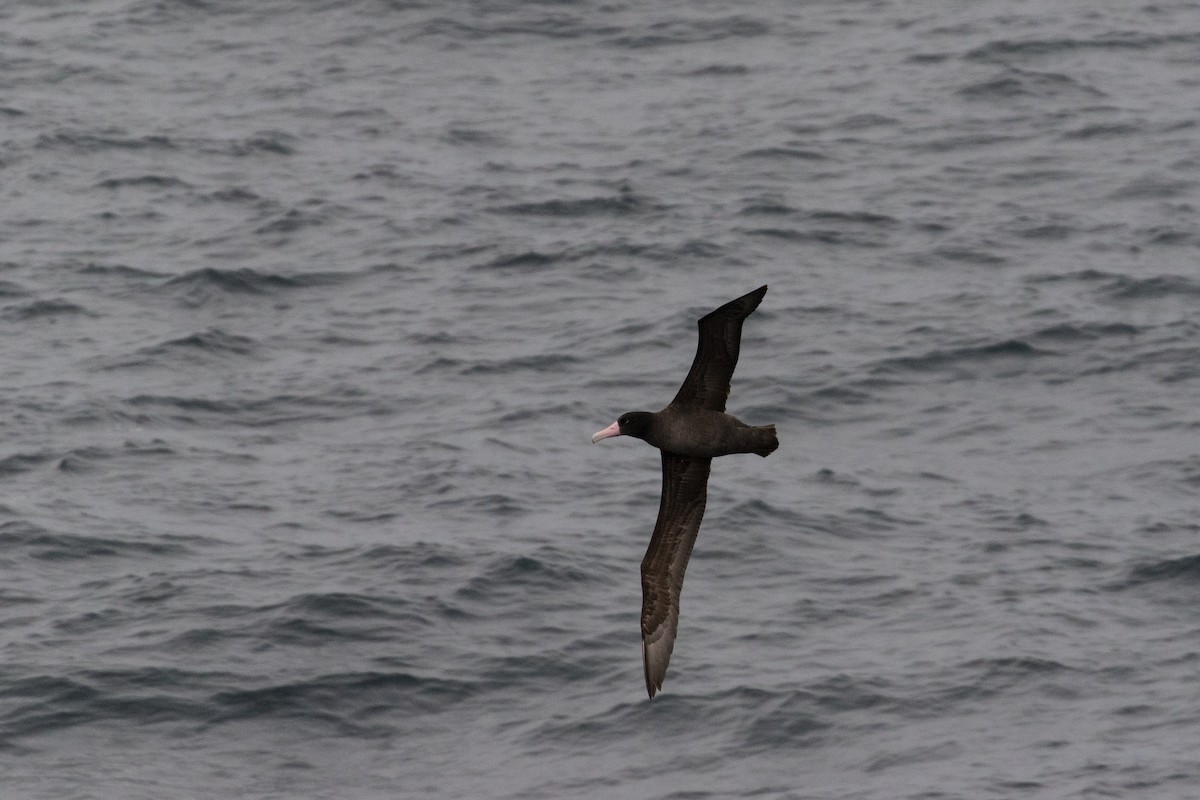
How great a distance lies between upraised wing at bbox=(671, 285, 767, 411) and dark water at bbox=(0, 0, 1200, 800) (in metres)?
5.82

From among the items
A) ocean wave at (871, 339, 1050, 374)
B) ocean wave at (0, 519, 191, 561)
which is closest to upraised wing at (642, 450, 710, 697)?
ocean wave at (0, 519, 191, 561)

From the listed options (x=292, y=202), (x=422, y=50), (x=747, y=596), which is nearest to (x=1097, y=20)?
(x=422, y=50)

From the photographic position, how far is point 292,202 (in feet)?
108

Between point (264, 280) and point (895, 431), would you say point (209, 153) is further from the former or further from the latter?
point (895, 431)

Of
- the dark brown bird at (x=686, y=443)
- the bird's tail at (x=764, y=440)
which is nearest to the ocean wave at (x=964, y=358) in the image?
the dark brown bird at (x=686, y=443)

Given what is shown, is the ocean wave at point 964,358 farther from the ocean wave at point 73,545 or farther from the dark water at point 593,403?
the ocean wave at point 73,545

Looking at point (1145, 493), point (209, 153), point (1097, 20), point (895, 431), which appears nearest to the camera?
point (1145, 493)

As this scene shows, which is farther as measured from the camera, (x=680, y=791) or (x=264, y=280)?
(x=264, y=280)

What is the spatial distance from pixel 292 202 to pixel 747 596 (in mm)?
13403

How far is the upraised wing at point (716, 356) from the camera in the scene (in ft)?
46.6

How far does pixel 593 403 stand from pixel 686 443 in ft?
35.4

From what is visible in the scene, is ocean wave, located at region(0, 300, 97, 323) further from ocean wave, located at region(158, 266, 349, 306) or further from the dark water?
ocean wave, located at region(158, 266, 349, 306)

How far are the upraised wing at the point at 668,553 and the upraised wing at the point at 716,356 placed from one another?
2.68 feet

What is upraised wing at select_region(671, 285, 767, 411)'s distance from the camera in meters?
14.2
